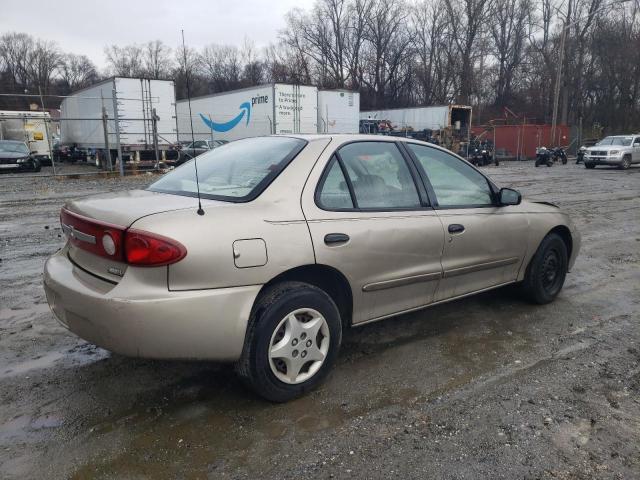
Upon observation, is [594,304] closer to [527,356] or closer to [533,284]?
[533,284]

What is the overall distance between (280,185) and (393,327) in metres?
1.83

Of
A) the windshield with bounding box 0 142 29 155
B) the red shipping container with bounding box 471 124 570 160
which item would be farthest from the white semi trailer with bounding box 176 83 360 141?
the red shipping container with bounding box 471 124 570 160

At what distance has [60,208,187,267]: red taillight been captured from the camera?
251 centimetres

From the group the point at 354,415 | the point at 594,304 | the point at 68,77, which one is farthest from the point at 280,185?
the point at 68,77

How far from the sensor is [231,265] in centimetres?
263

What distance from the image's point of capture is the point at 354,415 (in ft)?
9.46

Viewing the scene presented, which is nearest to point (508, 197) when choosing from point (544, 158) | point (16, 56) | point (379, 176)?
point (379, 176)

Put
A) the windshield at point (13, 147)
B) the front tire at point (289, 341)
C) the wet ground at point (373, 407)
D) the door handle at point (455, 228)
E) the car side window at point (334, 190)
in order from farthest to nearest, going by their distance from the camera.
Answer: the windshield at point (13, 147) < the door handle at point (455, 228) < the car side window at point (334, 190) < the front tire at point (289, 341) < the wet ground at point (373, 407)

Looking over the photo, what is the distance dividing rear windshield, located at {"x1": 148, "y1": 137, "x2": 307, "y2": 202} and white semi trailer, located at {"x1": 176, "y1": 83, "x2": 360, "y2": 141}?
18178mm

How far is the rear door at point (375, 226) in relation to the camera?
10.1 feet

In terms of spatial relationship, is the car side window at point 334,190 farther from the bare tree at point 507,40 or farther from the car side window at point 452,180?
the bare tree at point 507,40

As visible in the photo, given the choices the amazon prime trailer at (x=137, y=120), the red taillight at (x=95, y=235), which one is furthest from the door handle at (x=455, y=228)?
the amazon prime trailer at (x=137, y=120)

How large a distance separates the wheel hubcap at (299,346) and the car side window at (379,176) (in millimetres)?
812

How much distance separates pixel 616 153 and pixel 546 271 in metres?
22.9
